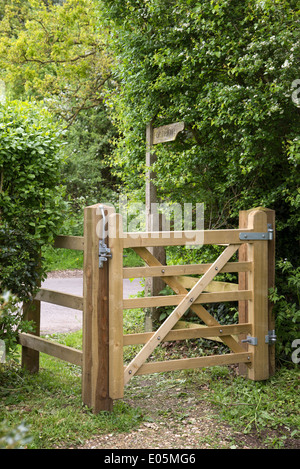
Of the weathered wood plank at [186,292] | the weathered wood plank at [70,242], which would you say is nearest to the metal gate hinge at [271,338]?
the weathered wood plank at [186,292]

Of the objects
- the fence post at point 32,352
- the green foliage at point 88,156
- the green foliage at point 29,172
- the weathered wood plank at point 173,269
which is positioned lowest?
the fence post at point 32,352

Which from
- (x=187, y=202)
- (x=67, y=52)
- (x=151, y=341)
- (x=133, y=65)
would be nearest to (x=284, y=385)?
(x=151, y=341)

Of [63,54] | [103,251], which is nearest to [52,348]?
[103,251]

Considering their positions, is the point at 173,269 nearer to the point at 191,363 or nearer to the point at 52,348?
the point at 191,363

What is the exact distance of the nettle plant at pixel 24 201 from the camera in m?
4.32

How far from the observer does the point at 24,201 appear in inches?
179

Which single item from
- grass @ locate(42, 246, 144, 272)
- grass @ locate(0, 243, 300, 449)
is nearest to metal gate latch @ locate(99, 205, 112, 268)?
grass @ locate(0, 243, 300, 449)

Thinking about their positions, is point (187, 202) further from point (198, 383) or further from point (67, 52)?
point (67, 52)

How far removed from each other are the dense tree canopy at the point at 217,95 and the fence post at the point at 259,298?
369 millimetres

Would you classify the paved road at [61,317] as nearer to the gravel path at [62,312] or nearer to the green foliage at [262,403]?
the gravel path at [62,312]

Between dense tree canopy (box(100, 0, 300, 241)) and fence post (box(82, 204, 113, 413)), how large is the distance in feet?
5.85

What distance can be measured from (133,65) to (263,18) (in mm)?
2093

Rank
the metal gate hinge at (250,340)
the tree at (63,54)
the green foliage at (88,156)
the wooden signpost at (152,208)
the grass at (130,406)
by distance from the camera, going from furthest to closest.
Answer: the green foliage at (88,156)
the tree at (63,54)
the wooden signpost at (152,208)
the metal gate hinge at (250,340)
the grass at (130,406)

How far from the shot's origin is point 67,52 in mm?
13602
